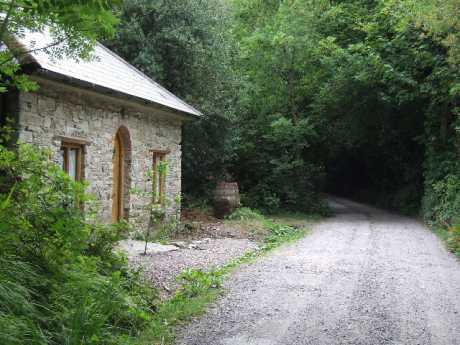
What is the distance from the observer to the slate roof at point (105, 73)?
891 centimetres

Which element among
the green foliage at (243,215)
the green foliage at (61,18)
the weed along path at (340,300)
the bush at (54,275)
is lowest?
the weed along path at (340,300)

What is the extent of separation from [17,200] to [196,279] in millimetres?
3133

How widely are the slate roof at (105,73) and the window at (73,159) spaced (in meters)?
1.39

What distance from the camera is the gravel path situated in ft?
26.4

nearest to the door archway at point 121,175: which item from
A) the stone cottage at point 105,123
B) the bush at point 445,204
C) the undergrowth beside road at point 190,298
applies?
the stone cottage at point 105,123

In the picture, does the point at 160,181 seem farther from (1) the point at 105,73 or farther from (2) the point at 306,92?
(2) the point at 306,92

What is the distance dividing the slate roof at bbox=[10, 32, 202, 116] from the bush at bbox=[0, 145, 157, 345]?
281 centimetres

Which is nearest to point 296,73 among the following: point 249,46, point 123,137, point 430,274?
point 249,46

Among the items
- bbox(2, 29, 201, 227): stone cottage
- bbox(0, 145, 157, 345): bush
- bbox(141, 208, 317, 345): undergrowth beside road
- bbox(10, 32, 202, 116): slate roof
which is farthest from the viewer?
bbox(2, 29, 201, 227): stone cottage

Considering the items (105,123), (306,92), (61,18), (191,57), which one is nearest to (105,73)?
(105,123)

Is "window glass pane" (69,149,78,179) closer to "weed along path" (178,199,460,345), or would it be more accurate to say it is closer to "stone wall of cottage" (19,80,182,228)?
"stone wall of cottage" (19,80,182,228)

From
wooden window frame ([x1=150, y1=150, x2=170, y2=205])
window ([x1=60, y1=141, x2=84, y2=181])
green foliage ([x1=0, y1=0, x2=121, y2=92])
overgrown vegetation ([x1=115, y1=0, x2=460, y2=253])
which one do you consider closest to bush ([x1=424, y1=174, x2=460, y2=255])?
overgrown vegetation ([x1=115, y1=0, x2=460, y2=253])

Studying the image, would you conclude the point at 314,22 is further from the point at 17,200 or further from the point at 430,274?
the point at 17,200

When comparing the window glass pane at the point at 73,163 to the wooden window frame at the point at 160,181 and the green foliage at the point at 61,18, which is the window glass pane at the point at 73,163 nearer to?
the wooden window frame at the point at 160,181
